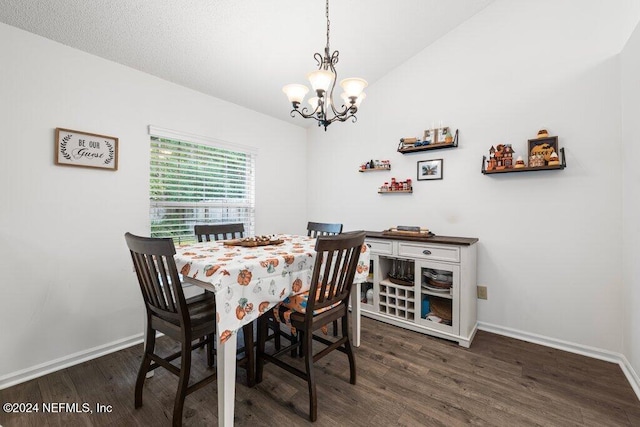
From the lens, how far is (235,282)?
1.34m

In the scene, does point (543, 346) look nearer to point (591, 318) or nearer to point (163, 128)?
point (591, 318)

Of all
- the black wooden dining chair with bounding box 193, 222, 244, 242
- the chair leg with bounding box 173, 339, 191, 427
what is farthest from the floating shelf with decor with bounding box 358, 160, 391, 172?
the chair leg with bounding box 173, 339, 191, 427

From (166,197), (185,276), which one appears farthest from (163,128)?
(185,276)

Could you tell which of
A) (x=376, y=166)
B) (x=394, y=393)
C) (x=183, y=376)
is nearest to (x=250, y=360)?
(x=183, y=376)

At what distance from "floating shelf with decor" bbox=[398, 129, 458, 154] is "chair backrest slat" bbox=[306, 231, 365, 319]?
160cm

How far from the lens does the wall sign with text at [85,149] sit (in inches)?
77.8

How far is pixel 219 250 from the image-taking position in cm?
183

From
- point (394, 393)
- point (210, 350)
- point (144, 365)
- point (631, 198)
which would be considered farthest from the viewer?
point (210, 350)

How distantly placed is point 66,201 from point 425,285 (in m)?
2.95

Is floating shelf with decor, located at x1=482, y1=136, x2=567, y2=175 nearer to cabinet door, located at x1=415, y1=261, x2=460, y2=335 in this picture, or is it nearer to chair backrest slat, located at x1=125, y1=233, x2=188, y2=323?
cabinet door, located at x1=415, y1=261, x2=460, y2=335

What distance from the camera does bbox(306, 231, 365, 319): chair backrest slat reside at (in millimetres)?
1459

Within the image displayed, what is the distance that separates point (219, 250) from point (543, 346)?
272 centimetres

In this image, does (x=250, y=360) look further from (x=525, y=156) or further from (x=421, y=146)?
(x=525, y=156)

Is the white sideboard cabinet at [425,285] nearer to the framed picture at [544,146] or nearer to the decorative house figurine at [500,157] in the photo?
the decorative house figurine at [500,157]
